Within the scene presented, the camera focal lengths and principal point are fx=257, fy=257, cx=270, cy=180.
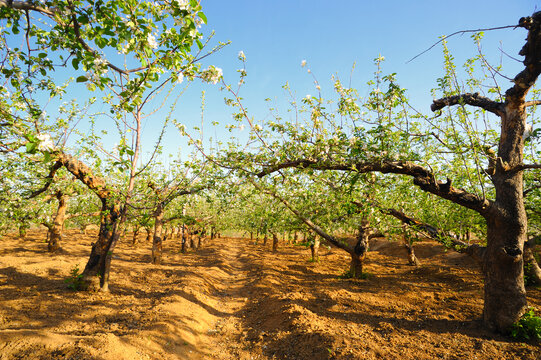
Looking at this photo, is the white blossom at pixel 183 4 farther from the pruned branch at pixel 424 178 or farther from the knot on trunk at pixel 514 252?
the knot on trunk at pixel 514 252

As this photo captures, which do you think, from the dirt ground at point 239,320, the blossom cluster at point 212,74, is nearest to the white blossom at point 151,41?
the blossom cluster at point 212,74

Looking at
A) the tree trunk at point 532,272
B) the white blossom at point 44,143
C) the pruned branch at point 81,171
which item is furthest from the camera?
the tree trunk at point 532,272

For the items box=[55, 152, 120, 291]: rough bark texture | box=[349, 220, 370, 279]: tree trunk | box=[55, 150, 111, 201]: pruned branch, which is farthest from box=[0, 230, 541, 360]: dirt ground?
box=[55, 150, 111, 201]: pruned branch

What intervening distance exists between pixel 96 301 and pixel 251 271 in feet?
33.1

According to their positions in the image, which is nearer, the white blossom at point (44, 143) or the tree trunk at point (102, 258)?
the white blossom at point (44, 143)

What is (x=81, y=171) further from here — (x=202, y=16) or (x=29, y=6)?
(x=202, y=16)

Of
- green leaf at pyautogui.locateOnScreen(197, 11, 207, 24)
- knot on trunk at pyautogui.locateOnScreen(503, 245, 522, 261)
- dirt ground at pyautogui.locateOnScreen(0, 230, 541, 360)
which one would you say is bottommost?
dirt ground at pyautogui.locateOnScreen(0, 230, 541, 360)

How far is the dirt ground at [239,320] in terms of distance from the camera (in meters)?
5.53

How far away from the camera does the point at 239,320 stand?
28.7 ft

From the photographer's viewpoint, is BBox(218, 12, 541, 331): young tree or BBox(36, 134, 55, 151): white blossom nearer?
BBox(36, 134, 55, 151): white blossom

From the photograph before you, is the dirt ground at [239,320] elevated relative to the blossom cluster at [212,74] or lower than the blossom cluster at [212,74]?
lower

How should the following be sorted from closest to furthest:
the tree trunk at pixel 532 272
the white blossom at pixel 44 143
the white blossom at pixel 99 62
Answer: the white blossom at pixel 44 143
the white blossom at pixel 99 62
the tree trunk at pixel 532 272

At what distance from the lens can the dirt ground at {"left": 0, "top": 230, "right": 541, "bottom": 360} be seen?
5.53 m

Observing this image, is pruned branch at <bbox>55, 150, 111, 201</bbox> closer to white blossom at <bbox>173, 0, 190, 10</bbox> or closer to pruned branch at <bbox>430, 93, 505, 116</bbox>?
white blossom at <bbox>173, 0, 190, 10</bbox>
